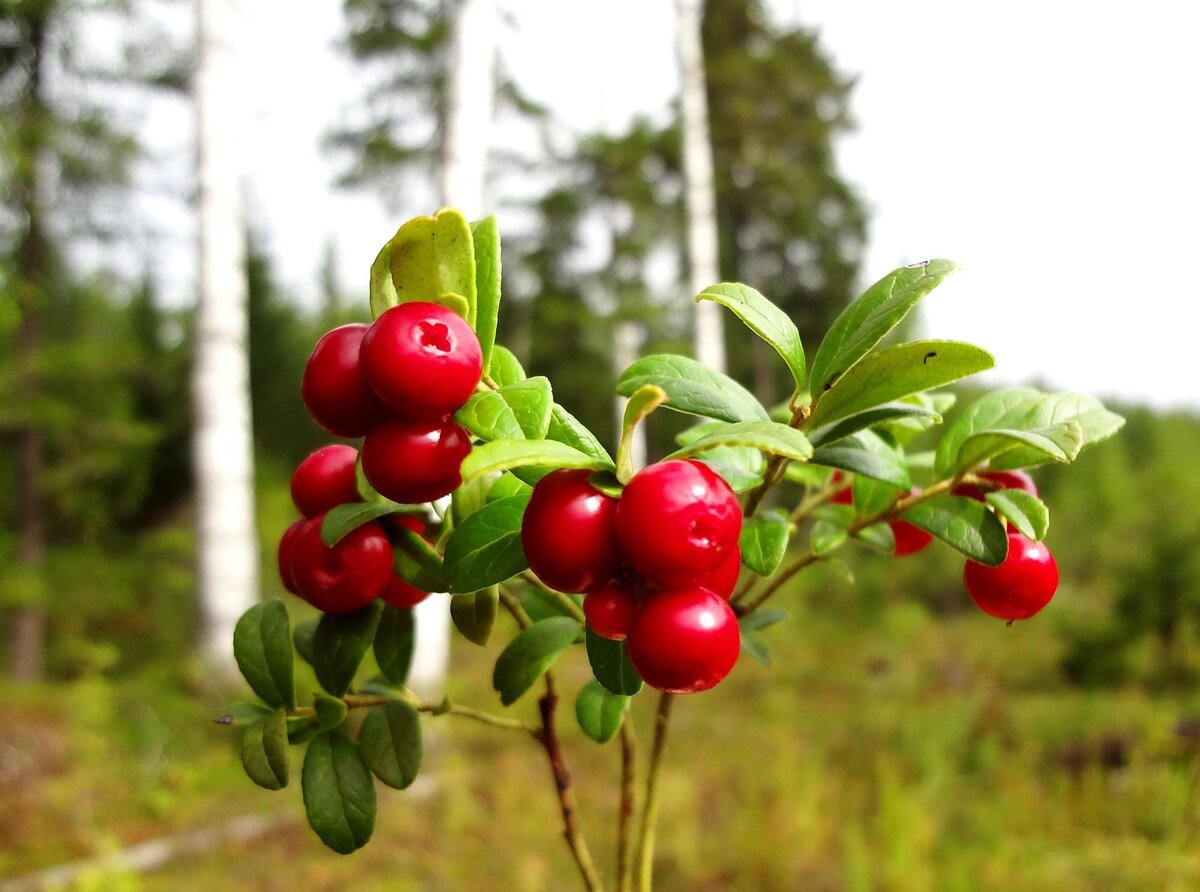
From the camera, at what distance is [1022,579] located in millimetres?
466

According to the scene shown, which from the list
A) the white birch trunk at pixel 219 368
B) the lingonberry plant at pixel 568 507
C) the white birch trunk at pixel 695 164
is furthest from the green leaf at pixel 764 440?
the white birch trunk at pixel 695 164

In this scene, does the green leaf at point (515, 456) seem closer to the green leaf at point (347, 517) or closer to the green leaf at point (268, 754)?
the green leaf at point (347, 517)

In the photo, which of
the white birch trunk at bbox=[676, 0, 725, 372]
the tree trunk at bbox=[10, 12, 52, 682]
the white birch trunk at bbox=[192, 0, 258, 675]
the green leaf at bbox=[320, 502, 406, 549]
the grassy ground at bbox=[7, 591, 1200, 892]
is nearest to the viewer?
the green leaf at bbox=[320, 502, 406, 549]

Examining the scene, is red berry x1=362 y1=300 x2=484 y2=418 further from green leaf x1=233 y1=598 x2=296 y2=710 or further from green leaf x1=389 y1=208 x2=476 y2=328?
green leaf x1=233 y1=598 x2=296 y2=710

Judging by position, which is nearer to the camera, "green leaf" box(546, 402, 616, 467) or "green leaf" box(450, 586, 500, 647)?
"green leaf" box(546, 402, 616, 467)

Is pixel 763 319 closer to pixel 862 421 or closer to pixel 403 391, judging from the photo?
pixel 862 421

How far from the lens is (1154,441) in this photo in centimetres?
879

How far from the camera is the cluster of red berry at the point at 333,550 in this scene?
17.1 inches

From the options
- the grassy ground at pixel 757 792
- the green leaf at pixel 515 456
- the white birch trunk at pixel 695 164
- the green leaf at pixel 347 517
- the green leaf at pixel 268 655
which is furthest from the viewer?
the white birch trunk at pixel 695 164

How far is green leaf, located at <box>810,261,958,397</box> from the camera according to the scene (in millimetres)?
376

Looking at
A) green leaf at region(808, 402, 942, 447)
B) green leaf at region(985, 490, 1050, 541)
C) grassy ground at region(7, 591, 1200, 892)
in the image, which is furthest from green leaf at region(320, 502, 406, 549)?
grassy ground at region(7, 591, 1200, 892)

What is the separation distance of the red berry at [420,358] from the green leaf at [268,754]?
202mm

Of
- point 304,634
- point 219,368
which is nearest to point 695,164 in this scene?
point 219,368

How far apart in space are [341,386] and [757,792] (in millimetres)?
3384
